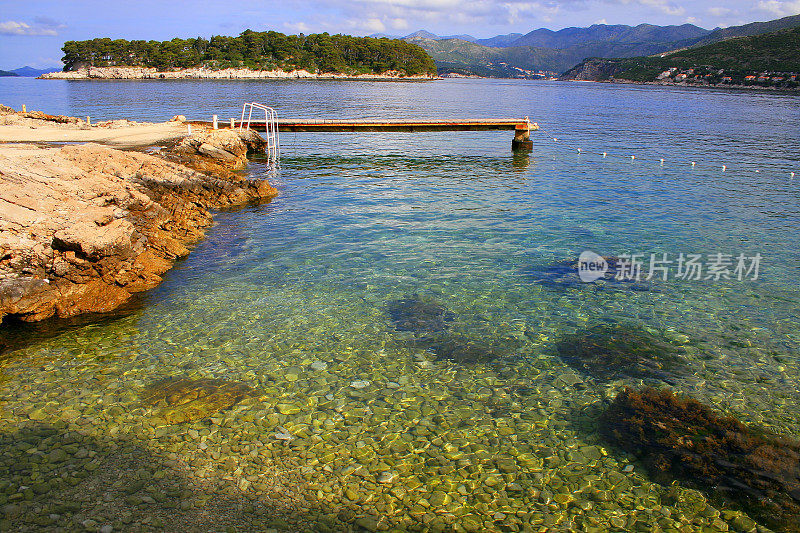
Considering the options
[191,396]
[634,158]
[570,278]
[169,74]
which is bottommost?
[191,396]

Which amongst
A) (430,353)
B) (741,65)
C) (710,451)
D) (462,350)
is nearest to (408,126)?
(462,350)

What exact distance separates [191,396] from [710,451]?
26.5ft

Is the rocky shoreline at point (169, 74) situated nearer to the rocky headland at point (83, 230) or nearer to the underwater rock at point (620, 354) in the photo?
the rocky headland at point (83, 230)

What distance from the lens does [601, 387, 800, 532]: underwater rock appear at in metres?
6.26

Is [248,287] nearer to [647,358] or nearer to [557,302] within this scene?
[557,302]

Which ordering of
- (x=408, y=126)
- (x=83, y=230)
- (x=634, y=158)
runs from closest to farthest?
(x=83, y=230) → (x=634, y=158) → (x=408, y=126)

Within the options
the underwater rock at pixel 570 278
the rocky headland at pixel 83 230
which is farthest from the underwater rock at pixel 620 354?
the rocky headland at pixel 83 230

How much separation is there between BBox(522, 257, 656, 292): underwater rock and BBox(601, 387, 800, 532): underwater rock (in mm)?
4827

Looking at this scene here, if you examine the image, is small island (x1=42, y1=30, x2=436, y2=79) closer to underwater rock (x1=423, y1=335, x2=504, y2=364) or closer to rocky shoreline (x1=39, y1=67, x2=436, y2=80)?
rocky shoreline (x1=39, y1=67, x2=436, y2=80)

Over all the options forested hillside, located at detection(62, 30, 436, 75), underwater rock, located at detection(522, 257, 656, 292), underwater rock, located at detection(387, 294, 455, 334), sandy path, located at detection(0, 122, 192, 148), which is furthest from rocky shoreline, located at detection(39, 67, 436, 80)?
underwater rock, located at detection(387, 294, 455, 334)

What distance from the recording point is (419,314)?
11.1 meters

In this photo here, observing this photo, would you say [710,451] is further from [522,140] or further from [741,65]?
[741,65]

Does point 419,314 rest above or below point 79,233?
below

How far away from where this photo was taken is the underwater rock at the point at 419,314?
10.5 m
